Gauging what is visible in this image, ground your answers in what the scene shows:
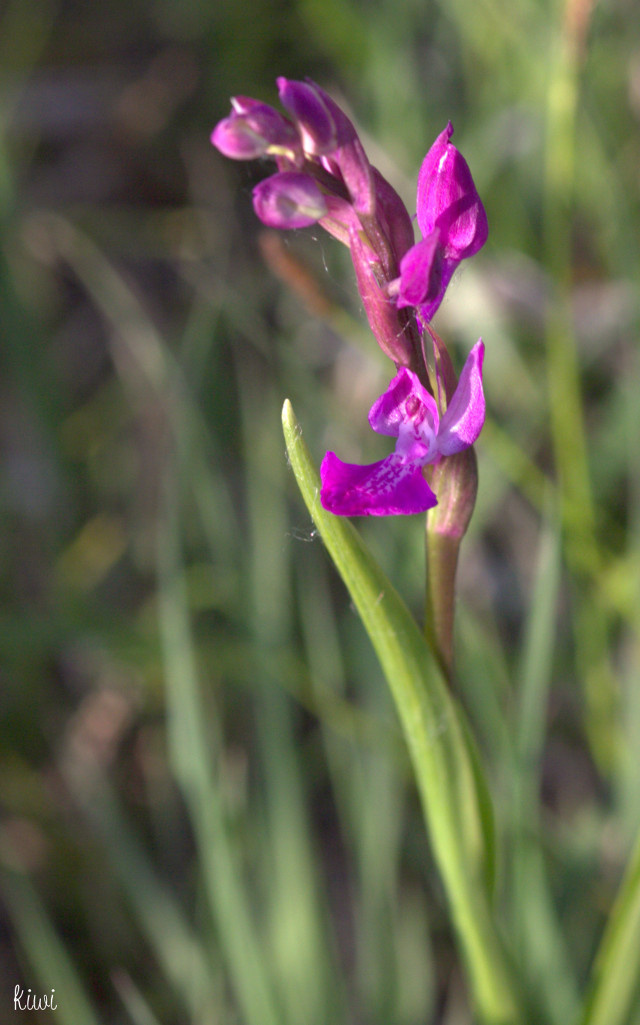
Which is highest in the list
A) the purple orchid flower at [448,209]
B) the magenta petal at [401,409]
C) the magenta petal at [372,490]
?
the purple orchid flower at [448,209]

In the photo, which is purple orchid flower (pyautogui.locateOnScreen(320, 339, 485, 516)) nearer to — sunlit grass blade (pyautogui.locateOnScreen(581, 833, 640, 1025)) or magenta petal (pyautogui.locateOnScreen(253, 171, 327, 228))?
magenta petal (pyautogui.locateOnScreen(253, 171, 327, 228))

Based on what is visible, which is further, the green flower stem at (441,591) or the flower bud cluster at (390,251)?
the green flower stem at (441,591)

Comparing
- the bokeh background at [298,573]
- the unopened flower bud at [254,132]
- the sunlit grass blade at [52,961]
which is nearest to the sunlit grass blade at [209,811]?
the bokeh background at [298,573]

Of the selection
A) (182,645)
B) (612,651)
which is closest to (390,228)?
(182,645)

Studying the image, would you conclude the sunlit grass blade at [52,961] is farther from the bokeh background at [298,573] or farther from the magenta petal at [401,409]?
the magenta petal at [401,409]

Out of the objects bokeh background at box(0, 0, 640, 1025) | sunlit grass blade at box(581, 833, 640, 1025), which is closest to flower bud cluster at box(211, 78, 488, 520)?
bokeh background at box(0, 0, 640, 1025)

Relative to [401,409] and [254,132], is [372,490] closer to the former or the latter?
[401,409]

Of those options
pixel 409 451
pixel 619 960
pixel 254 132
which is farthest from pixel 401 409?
pixel 619 960

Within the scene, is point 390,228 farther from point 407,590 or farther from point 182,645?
point 407,590
